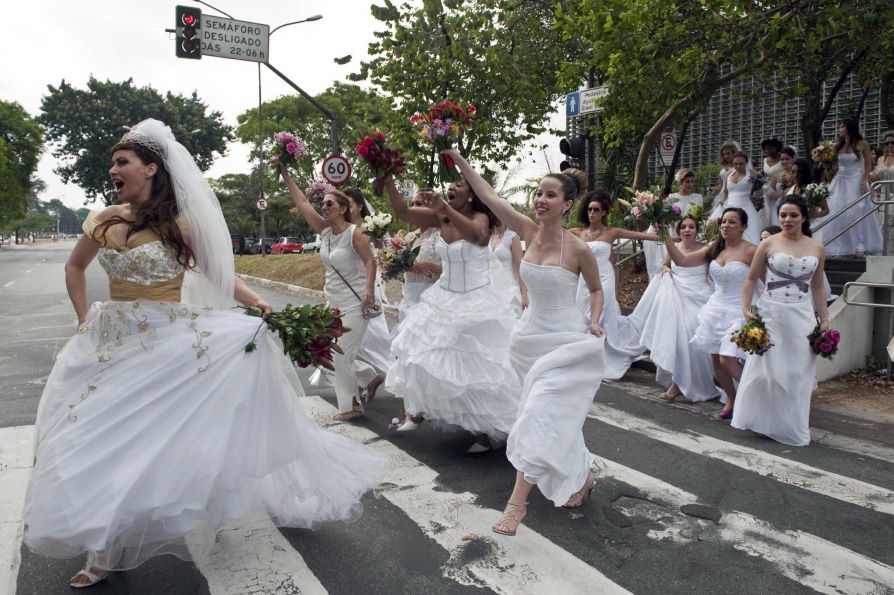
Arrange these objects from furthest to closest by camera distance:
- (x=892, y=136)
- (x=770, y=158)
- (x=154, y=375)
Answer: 1. (x=770, y=158)
2. (x=892, y=136)
3. (x=154, y=375)

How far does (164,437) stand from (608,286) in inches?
282

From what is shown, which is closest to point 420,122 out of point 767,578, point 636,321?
point 767,578

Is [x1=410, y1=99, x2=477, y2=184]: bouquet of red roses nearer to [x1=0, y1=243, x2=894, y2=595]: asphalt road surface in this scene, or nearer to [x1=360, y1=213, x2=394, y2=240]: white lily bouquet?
[x1=360, y1=213, x2=394, y2=240]: white lily bouquet

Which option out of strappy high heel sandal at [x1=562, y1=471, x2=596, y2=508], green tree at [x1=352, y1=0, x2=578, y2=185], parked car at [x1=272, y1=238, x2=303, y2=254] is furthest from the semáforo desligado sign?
parked car at [x1=272, y1=238, x2=303, y2=254]

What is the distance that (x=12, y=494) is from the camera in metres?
4.72

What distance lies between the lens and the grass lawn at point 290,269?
77.9ft

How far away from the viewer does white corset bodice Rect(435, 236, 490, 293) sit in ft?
19.8

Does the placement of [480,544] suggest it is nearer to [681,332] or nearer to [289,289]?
[681,332]

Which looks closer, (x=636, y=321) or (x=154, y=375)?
(x=154, y=375)

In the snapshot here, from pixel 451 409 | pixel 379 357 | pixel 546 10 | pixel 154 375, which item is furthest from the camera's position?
pixel 546 10

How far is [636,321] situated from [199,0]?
14857mm

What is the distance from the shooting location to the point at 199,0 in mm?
18312

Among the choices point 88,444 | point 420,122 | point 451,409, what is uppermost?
point 420,122

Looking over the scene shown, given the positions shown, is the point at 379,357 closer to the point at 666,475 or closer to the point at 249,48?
the point at 666,475
